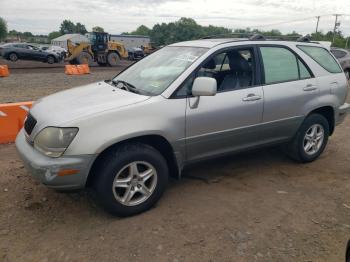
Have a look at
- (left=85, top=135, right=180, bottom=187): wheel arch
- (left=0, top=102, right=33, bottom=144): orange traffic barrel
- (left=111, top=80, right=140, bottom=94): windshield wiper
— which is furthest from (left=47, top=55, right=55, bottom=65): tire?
(left=85, top=135, right=180, bottom=187): wheel arch

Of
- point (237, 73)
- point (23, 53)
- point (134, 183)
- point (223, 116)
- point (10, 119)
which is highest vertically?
point (237, 73)

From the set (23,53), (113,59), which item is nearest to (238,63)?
(113,59)

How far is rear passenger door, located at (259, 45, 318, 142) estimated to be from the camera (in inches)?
163

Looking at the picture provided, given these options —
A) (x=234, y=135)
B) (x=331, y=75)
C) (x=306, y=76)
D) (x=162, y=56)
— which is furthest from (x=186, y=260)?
(x=331, y=75)

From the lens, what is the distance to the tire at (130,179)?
3150mm

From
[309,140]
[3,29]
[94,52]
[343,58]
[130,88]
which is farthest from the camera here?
[3,29]

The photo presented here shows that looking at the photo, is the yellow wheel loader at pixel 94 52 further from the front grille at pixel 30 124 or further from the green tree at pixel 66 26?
the green tree at pixel 66 26

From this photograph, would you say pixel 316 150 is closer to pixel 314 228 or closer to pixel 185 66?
pixel 314 228

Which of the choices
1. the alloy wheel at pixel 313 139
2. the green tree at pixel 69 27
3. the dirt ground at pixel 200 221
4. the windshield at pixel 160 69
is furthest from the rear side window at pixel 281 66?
the green tree at pixel 69 27

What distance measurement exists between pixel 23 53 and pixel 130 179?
2448 cm

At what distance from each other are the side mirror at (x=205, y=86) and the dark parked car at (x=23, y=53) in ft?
79.7

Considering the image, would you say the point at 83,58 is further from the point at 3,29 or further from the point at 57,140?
the point at 3,29

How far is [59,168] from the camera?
2951 mm

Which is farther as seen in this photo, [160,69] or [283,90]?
[283,90]
